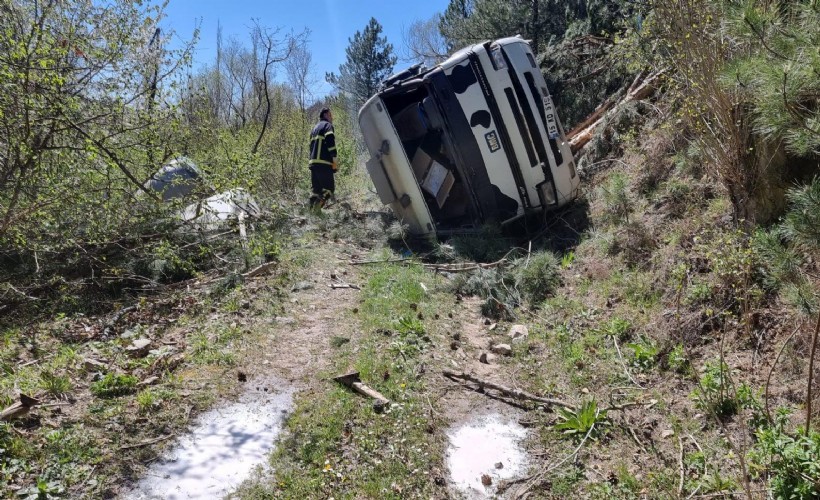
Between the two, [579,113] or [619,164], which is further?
[579,113]

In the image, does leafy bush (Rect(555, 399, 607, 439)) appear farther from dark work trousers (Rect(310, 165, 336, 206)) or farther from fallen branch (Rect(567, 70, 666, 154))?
dark work trousers (Rect(310, 165, 336, 206))

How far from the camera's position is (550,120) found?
671 cm

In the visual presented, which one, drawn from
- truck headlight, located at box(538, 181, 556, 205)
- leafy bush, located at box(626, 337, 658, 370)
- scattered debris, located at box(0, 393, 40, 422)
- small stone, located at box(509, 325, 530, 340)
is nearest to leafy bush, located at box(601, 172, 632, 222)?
truck headlight, located at box(538, 181, 556, 205)

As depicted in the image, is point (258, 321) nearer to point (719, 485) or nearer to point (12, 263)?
point (12, 263)

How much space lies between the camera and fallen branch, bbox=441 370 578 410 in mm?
3537

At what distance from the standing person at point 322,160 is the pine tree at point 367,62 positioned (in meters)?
15.3

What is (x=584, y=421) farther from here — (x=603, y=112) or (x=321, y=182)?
(x=321, y=182)

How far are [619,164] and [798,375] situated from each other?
474cm

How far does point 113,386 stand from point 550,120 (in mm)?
5643

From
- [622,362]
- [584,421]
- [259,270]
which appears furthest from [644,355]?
[259,270]

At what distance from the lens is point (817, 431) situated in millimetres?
2588

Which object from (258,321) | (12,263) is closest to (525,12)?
(258,321)

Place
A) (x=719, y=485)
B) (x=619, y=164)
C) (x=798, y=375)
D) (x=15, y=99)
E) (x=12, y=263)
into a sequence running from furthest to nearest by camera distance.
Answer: (x=619, y=164), (x=12, y=263), (x=15, y=99), (x=798, y=375), (x=719, y=485)

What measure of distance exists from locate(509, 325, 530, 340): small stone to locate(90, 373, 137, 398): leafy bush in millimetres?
3098
